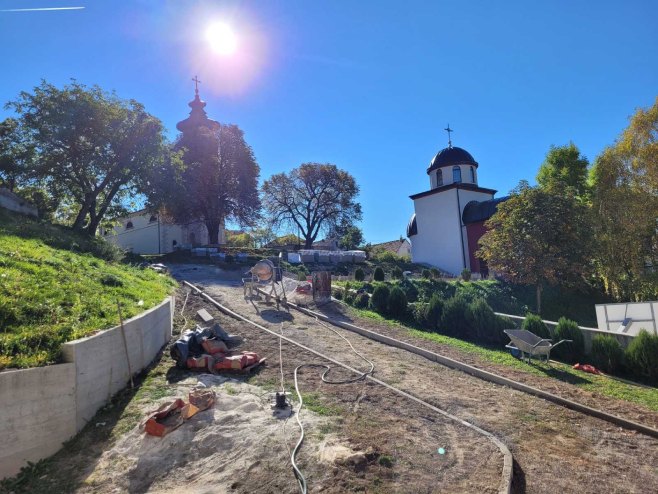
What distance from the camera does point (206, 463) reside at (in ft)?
14.2

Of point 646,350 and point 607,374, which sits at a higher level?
point 646,350

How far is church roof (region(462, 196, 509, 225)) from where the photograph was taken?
2960 centimetres

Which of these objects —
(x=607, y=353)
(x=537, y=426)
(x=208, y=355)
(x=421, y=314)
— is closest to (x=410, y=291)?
(x=421, y=314)

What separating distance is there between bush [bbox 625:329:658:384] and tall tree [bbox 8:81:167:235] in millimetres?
23768

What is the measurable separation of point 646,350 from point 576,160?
2114 centimetres

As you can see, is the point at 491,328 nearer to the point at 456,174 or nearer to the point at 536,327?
the point at 536,327

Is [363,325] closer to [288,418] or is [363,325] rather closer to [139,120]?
[288,418]

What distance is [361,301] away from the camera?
14.8 meters

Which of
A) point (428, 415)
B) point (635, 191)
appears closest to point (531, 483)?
point (428, 415)

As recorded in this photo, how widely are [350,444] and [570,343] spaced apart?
836 cm

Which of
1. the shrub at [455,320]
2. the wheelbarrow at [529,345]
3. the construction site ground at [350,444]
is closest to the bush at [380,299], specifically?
the shrub at [455,320]

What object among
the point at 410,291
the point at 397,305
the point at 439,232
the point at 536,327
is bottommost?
the point at 536,327

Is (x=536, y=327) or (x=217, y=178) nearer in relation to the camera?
(x=536, y=327)

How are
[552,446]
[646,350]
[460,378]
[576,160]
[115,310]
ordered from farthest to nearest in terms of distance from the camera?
[576,160] → [646,350] → [460,378] → [115,310] → [552,446]
